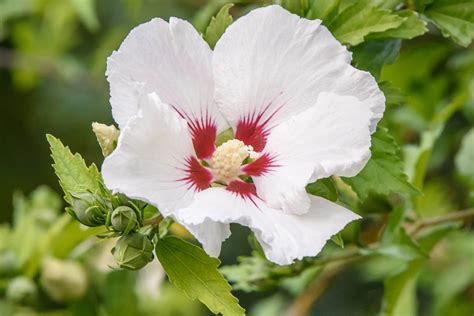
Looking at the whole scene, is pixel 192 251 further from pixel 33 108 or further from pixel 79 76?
pixel 33 108

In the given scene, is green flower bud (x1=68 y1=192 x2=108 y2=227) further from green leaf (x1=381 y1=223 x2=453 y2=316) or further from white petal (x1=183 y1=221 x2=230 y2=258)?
green leaf (x1=381 y1=223 x2=453 y2=316)

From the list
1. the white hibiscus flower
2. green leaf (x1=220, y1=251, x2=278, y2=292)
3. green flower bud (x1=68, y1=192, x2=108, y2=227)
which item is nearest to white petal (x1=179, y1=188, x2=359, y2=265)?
the white hibiscus flower

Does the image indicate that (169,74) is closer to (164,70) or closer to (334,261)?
(164,70)

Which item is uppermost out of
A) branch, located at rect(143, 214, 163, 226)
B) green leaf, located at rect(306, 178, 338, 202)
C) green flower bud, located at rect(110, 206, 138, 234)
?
green flower bud, located at rect(110, 206, 138, 234)

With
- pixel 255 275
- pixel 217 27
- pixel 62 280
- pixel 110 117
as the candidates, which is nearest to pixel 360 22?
pixel 217 27

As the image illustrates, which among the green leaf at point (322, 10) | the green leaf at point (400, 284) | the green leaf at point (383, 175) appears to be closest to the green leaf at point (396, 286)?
the green leaf at point (400, 284)

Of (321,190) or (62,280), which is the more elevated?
(321,190)

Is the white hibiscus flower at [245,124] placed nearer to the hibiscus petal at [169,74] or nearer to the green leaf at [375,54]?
the hibiscus petal at [169,74]
